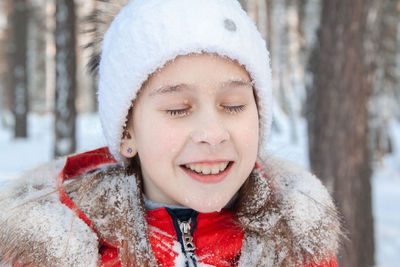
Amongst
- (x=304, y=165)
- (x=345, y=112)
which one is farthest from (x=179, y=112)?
(x=304, y=165)

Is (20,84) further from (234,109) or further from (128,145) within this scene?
(234,109)

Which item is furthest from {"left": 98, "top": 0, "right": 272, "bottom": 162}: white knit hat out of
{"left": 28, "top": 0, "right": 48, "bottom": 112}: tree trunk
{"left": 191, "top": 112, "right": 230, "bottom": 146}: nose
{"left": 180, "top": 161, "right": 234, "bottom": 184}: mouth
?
{"left": 28, "top": 0, "right": 48, "bottom": 112}: tree trunk

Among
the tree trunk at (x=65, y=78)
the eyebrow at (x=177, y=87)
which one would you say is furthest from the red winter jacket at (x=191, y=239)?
the tree trunk at (x=65, y=78)

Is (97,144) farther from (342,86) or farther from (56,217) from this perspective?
(342,86)

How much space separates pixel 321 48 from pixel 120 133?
269 cm

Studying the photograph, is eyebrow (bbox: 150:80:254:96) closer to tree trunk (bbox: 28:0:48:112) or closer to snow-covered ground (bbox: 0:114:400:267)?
snow-covered ground (bbox: 0:114:400:267)

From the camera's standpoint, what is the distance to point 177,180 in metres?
1.37

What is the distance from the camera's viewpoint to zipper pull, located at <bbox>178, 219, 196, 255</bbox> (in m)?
1.43

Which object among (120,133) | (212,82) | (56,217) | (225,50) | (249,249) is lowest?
(249,249)

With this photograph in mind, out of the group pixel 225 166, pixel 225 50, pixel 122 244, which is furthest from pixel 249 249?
pixel 225 50

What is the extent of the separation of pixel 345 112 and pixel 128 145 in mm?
2521

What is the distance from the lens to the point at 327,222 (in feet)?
5.16

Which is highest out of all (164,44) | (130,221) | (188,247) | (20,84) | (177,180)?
(20,84)

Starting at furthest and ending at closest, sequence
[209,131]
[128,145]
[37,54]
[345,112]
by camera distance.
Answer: [37,54]
[345,112]
[128,145]
[209,131]
